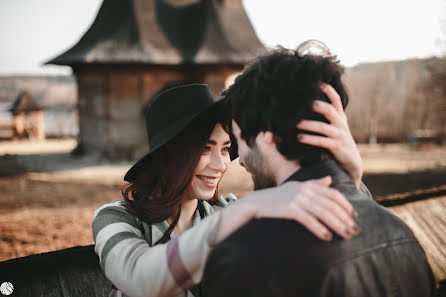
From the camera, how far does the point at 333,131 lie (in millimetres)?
1202

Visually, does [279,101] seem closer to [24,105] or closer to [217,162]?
[217,162]

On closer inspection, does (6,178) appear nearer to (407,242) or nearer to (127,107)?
(127,107)

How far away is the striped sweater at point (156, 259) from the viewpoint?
44.0 inches

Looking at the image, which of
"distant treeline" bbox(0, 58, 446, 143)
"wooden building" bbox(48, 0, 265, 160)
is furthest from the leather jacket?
"distant treeline" bbox(0, 58, 446, 143)

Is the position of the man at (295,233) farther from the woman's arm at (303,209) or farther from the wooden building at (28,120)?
the wooden building at (28,120)

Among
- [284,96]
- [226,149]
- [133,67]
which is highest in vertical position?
[284,96]

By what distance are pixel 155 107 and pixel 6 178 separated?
463 inches

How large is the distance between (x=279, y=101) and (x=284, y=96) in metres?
0.03

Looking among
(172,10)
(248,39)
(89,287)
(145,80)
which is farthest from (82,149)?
(89,287)

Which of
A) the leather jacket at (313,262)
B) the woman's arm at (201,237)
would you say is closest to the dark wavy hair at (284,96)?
the woman's arm at (201,237)

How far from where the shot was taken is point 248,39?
14969mm

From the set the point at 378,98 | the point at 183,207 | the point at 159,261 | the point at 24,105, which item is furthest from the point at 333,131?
the point at 378,98

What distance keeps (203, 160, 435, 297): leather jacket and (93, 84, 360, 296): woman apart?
0.18ft

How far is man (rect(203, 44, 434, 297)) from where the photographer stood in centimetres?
93
